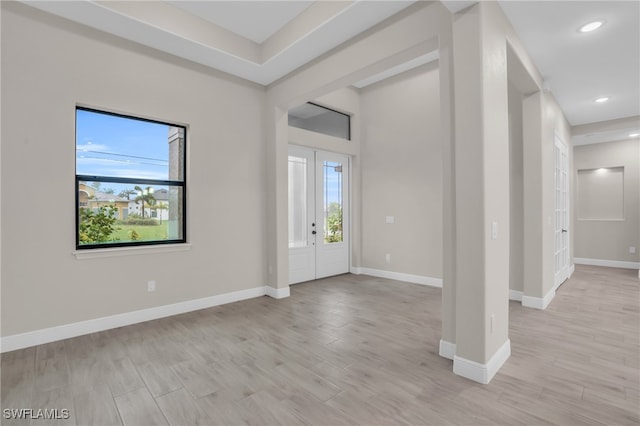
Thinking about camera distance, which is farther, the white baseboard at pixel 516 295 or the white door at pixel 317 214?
the white door at pixel 317 214

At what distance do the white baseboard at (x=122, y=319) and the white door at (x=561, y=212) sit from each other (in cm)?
437

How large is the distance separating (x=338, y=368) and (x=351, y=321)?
3.65 feet

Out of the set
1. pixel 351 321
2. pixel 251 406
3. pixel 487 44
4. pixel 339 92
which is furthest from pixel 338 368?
pixel 339 92

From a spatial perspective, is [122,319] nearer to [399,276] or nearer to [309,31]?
[309,31]

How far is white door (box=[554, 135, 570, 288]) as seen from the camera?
4.96 m

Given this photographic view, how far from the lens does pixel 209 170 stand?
4.18 meters

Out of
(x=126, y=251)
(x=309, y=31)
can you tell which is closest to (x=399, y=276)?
(x=309, y=31)

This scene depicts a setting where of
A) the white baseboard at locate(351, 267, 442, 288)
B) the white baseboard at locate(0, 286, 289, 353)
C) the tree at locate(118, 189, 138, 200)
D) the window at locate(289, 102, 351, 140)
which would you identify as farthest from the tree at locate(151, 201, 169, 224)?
the white baseboard at locate(351, 267, 442, 288)

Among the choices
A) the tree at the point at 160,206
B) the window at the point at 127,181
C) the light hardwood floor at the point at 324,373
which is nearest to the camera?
the light hardwood floor at the point at 324,373

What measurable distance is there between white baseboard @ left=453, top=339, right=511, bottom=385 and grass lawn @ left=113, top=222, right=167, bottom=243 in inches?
135

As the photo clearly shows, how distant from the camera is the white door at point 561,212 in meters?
4.96

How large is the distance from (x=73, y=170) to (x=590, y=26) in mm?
5199

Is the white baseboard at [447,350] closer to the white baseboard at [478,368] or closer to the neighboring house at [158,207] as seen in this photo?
the white baseboard at [478,368]

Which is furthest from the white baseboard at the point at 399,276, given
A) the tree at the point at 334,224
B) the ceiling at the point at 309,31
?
the ceiling at the point at 309,31
